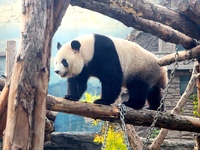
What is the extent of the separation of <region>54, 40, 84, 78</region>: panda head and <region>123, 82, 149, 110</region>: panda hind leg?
0.64 m

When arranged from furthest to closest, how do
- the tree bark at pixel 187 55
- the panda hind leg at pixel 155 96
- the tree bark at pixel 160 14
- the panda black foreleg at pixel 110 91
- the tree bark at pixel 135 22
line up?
the panda hind leg at pixel 155 96
the tree bark at pixel 187 55
the panda black foreleg at pixel 110 91
the tree bark at pixel 160 14
the tree bark at pixel 135 22

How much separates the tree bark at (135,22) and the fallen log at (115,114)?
79 centimetres

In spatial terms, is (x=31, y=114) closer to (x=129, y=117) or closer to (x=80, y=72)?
(x=129, y=117)

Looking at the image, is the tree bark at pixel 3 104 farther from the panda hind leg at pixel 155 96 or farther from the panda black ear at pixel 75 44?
the panda hind leg at pixel 155 96

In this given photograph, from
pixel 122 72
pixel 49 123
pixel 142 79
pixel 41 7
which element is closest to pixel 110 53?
pixel 122 72

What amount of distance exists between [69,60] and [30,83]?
130 cm

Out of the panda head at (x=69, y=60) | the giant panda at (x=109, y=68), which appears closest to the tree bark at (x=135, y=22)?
the giant panda at (x=109, y=68)

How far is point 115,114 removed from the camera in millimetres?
2859

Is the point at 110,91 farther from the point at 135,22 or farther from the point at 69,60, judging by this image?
the point at 135,22

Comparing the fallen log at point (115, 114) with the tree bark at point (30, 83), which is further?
the fallen log at point (115, 114)

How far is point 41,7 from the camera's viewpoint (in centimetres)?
219

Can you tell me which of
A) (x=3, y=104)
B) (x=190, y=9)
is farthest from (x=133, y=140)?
(x=3, y=104)

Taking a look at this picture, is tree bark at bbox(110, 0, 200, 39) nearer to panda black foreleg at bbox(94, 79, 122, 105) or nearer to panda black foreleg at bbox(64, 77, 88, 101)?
panda black foreleg at bbox(94, 79, 122, 105)

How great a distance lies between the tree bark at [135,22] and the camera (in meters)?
2.56
